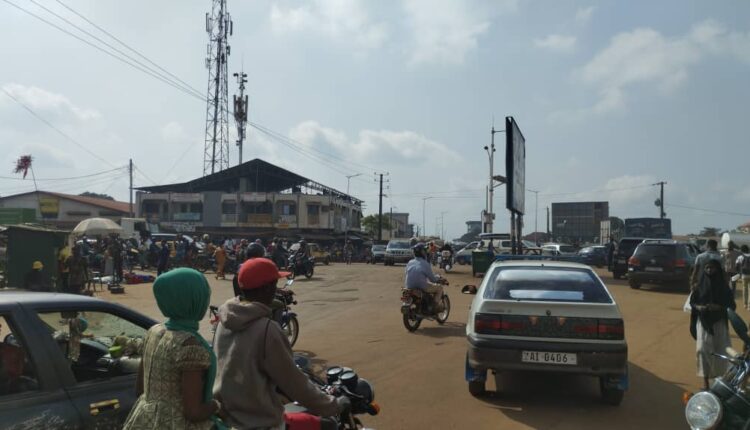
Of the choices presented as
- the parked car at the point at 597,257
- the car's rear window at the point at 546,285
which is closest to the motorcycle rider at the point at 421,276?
the car's rear window at the point at 546,285

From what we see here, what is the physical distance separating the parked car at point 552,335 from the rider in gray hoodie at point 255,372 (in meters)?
3.63

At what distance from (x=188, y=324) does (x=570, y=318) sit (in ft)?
14.9

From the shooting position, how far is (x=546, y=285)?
261 inches

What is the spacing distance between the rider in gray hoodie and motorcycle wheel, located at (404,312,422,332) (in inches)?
327

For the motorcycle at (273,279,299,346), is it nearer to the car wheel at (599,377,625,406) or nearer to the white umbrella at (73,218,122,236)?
the car wheel at (599,377,625,406)

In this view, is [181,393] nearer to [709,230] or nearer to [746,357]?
[746,357]

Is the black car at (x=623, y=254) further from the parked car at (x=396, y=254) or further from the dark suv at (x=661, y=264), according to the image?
the parked car at (x=396, y=254)

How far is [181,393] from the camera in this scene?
8.00 feet

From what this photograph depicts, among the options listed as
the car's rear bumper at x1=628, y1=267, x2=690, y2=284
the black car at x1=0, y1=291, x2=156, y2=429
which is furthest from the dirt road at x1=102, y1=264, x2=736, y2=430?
the car's rear bumper at x1=628, y1=267, x2=690, y2=284

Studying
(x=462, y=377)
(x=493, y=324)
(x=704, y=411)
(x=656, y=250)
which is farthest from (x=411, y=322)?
→ (x=656, y=250)

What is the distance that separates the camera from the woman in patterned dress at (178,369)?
2.41 m

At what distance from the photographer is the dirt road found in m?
5.88

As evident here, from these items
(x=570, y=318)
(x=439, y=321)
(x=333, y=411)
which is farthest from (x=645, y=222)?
(x=333, y=411)

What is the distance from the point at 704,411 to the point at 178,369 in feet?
9.22
